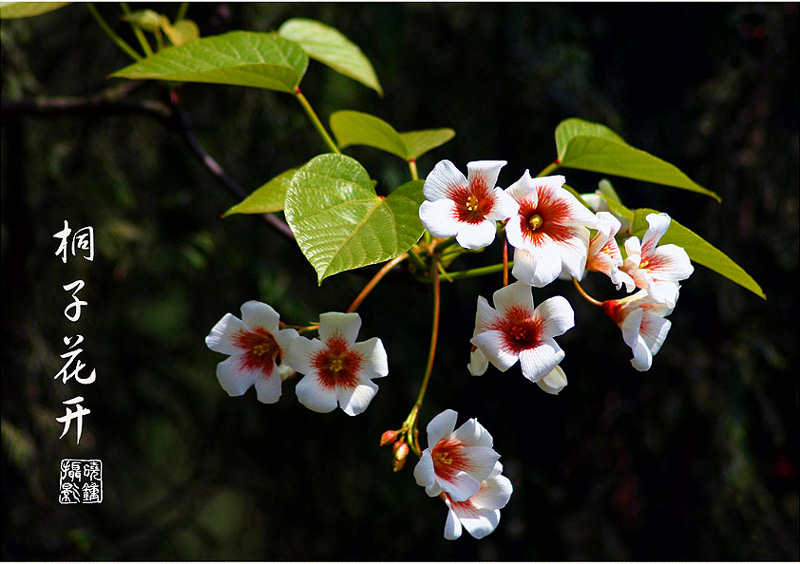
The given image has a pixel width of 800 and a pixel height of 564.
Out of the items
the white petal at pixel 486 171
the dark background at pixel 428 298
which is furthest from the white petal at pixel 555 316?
the dark background at pixel 428 298

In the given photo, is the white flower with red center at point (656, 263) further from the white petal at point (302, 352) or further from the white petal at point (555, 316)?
the white petal at point (302, 352)

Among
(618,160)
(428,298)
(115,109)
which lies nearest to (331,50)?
(115,109)

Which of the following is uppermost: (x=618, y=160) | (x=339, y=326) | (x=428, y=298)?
(x=618, y=160)

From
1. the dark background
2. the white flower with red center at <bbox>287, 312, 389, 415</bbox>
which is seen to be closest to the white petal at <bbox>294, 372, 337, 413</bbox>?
the white flower with red center at <bbox>287, 312, 389, 415</bbox>

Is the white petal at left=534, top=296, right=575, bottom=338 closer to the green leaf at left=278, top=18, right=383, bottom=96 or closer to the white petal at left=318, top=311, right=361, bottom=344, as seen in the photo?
the white petal at left=318, top=311, right=361, bottom=344

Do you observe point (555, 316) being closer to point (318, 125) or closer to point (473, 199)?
point (473, 199)

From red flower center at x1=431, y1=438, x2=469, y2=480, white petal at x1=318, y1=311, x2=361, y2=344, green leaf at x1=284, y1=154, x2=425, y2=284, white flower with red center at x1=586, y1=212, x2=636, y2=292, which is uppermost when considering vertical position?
white flower with red center at x1=586, y1=212, x2=636, y2=292
